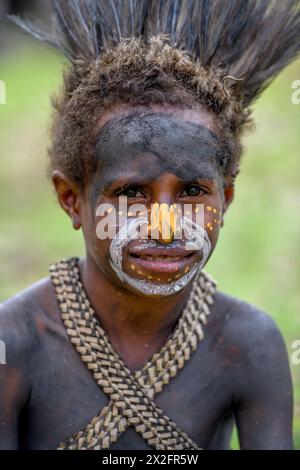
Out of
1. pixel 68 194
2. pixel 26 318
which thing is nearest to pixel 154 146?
pixel 68 194

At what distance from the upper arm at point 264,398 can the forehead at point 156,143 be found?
31.0 inches

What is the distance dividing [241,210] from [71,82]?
188 inches

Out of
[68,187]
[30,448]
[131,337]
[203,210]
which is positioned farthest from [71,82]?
[30,448]

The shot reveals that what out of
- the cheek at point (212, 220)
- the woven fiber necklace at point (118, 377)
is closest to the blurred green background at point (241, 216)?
the woven fiber necklace at point (118, 377)

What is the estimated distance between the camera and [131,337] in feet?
12.3

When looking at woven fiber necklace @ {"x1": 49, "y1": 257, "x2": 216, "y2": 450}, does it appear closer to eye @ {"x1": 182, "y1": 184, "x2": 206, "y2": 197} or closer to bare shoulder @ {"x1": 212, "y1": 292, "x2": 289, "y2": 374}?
bare shoulder @ {"x1": 212, "y1": 292, "x2": 289, "y2": 374}

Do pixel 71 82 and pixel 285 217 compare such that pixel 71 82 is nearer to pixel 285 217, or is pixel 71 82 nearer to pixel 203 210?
pixel 203 210

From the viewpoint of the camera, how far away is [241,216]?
820 centimetres

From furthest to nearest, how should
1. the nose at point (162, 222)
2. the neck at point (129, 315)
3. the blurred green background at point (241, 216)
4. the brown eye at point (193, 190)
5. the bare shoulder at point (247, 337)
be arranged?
1. the blurred green background at point (241, 216)
2. the bare shoulder at point (247, 337)
3. the neck at point (129, 315)
4. the brown eye at point (193, 190)
5. the nose at point (162, 222)

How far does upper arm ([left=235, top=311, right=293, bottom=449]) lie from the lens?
3781mm

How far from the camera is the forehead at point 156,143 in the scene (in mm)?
3371

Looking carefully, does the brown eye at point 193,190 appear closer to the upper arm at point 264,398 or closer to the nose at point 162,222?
the nose at point 162,222

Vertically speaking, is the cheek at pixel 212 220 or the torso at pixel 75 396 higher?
the cheek at pixel 212 220

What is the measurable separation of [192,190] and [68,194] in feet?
1.80
